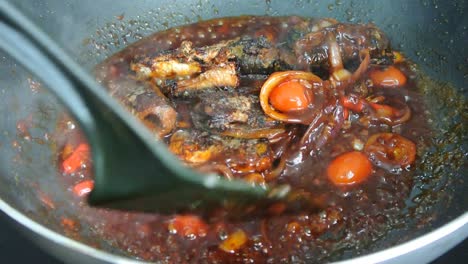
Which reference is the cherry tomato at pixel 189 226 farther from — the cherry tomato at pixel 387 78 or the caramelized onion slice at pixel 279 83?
the cherry tomato at pixel 387 78

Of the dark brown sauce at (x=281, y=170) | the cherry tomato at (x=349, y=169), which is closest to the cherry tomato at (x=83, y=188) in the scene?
the dark brown sauce at (x=281, y=170)

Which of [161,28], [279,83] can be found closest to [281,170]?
[279,83]

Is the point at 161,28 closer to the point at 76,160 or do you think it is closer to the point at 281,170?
the point at 76,160

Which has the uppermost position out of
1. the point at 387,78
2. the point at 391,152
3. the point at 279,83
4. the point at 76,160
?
the point at 76,160

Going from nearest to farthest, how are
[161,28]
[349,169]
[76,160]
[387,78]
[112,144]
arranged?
[112,144] → [349,169] → [76,160] → [387,78] → [161,28]

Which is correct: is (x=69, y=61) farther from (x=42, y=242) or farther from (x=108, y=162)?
(x=42, y=242)

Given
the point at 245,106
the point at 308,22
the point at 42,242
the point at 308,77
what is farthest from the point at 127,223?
the point at 308,22

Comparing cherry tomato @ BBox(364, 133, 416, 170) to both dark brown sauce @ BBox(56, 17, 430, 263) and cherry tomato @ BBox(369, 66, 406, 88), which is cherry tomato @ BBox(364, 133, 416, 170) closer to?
dark brown sauce @ BBox(56, 17, 430, 263)

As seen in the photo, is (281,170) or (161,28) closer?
(281,170)
